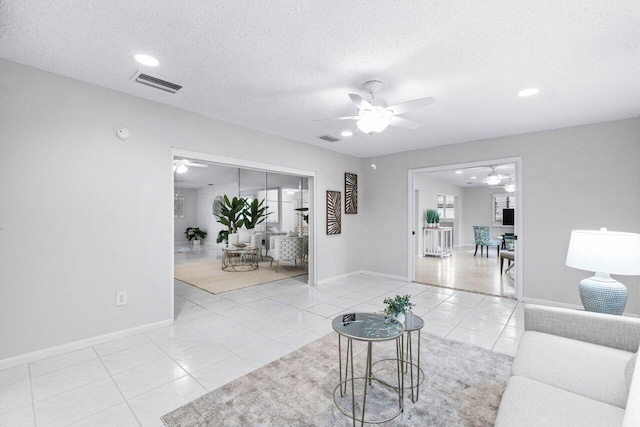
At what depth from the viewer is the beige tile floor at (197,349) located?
1847 millimetres

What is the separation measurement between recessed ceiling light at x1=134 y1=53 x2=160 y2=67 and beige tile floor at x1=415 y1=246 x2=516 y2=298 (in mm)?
5098

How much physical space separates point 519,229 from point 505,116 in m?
1.71

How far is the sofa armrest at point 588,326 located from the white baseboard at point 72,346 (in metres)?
3.47

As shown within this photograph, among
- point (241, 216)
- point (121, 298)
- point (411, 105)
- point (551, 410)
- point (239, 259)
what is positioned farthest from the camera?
point (241, 216)

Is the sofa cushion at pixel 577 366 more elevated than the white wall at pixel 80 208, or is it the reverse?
the white wall at pixel 80 208

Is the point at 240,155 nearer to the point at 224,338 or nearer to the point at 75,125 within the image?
the point at 75,125

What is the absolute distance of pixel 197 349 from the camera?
263cm

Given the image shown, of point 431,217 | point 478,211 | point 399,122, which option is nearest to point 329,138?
point 399,122

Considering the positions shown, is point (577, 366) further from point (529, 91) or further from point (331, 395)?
point (529, 91)

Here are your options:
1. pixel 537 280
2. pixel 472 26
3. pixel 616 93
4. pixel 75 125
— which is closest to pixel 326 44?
pixel 472 26

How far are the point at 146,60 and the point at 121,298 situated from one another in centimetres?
225

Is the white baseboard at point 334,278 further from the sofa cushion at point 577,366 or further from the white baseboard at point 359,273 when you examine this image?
the sofa cushion at point 577,366

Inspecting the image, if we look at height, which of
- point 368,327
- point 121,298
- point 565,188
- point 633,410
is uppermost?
point 565,188

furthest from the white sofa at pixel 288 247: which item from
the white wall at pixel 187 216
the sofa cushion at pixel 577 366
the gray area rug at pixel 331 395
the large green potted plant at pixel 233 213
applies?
the white wall at pixel 187 216
